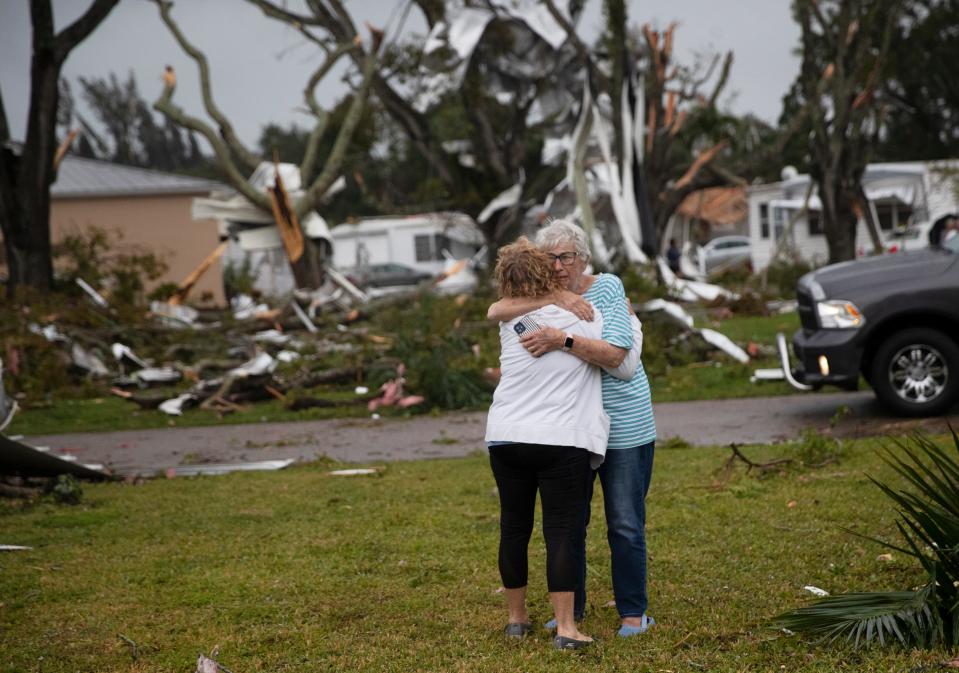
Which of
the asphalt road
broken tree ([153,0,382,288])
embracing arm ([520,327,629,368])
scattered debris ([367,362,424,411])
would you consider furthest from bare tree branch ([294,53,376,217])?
embracing arm ([520,327,629,368])

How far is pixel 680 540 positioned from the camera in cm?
680

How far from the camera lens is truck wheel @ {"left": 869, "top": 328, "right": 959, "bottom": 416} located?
10.6 metres

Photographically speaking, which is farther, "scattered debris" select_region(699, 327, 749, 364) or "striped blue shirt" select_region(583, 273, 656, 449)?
"scattered debris" select_region(699, 327, 749, 364)

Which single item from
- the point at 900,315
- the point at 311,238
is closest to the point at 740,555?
the point at 900,315

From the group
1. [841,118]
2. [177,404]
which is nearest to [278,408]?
[177,404]

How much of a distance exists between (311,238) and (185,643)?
2383 centimetres

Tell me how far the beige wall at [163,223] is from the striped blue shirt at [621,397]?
3506cm

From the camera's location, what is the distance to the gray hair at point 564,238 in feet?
16.5

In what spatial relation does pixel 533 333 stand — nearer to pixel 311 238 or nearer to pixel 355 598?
pixel 355 598

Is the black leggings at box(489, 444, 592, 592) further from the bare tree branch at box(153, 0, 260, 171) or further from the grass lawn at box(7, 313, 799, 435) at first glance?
the bare tree branch at box(153, 0, 260, 171)

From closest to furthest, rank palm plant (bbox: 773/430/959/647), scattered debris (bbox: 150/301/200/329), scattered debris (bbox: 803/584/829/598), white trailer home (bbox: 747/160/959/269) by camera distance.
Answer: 1. palm plant (bbox: 773/430/959/647)
2. scattered debris (bbox: 803/584/829/598)
3. scattered debris (bbox: 150/301/200/329)
4. white trailer home (bbox: 747/160/959/269)

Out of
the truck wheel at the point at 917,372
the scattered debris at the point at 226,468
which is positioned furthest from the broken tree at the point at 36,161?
the truck wheel at the point at 917,372

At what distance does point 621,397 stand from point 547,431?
42 centimetres

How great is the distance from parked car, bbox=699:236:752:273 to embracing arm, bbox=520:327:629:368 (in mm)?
41736
